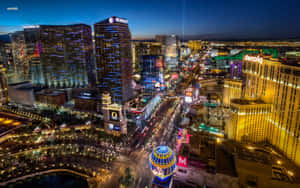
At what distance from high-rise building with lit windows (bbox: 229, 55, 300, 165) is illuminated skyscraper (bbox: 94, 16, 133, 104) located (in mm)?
21240

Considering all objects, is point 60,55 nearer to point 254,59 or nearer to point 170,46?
point 254,59

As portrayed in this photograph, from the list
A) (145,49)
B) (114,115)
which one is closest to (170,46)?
(145,49)

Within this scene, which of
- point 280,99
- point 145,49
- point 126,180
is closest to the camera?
point 126,180

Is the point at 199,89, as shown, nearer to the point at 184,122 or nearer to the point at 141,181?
the point at 184,122

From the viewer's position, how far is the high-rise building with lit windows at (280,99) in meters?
16.7

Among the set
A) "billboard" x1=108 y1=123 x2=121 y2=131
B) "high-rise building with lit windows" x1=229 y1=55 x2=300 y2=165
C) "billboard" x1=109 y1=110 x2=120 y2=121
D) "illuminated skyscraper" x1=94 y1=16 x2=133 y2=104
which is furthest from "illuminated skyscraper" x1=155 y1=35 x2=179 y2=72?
"billboard" x1=108 y1=123 x2=121 y2=131

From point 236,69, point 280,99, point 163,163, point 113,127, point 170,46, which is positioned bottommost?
point 113,127

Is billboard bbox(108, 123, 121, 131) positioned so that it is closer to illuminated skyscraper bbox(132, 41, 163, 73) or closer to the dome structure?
the dome structure

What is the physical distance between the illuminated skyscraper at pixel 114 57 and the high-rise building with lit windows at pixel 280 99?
836 inches

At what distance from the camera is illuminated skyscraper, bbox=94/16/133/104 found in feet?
107

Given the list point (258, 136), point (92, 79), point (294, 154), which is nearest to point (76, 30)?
point (92, 79)

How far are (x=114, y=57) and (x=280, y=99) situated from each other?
26077 mm

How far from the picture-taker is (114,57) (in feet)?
110

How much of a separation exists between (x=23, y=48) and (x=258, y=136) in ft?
162
